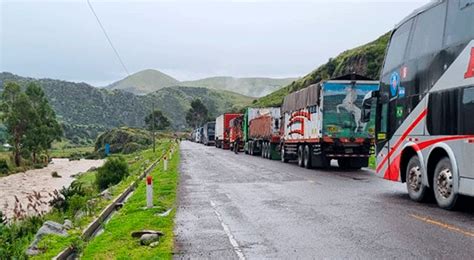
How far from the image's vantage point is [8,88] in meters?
72.8

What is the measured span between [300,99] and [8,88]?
193ft

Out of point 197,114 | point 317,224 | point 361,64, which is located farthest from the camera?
point 197,114

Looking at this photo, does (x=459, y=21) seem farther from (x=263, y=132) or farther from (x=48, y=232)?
(x=263, y=132)

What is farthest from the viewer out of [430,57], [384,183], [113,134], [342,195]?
[113,134]

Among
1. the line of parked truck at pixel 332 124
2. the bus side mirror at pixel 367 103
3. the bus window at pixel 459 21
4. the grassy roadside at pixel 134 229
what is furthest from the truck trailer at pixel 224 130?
the bus window at pixel 459 21

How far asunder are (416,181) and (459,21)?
363cm

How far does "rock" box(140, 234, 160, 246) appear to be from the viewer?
827 cm

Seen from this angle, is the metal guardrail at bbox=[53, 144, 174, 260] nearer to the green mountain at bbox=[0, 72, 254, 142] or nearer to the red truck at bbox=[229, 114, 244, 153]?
the red truck at bbox=[229, 114, 244, 153]

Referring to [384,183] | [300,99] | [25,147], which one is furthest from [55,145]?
[384,183]

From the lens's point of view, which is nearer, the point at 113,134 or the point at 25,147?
the point at 25,147

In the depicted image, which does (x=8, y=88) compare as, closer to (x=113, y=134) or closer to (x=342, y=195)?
(x=113, y=134)

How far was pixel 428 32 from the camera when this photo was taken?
11344 millimetres

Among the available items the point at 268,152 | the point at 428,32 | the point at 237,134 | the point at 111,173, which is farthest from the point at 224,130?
the point at 428,32

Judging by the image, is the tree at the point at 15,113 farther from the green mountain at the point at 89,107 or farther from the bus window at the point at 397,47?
Result: the green mountain at the point at 89,107
